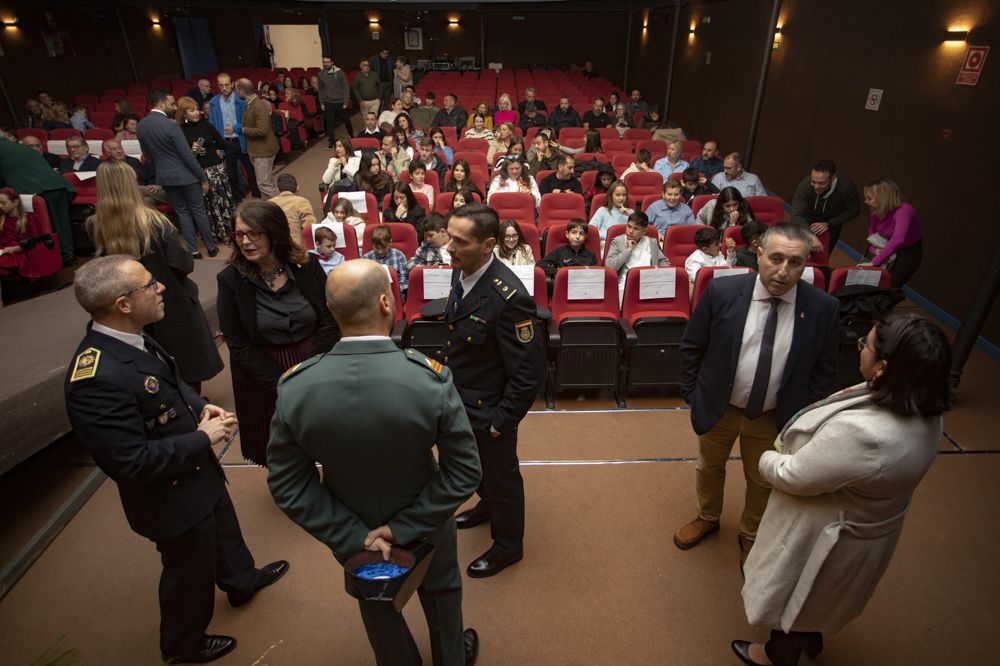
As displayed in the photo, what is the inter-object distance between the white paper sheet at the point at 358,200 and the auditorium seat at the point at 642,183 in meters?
2.97

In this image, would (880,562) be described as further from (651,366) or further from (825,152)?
(825,152)

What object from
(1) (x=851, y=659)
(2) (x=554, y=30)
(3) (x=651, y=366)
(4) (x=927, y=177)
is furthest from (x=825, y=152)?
(2) (x=554, y=30)

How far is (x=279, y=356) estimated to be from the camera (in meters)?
2.47

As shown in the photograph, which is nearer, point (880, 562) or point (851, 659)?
point (880, 562)

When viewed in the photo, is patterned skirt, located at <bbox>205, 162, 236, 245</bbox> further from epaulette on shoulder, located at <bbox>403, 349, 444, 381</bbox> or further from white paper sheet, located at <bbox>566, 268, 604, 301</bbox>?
epaulette on shoulder, located at <bbox>403, 349, 444, 381</bbox>

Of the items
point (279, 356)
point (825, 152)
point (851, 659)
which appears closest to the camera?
point (851, 659)

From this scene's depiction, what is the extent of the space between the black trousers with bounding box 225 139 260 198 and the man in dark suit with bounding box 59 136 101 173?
4.89 feet

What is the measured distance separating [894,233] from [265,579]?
491 cm

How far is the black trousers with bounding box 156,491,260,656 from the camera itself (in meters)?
1.94

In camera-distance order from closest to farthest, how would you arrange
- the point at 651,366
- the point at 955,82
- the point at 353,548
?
the point at 353,548
the point at 651,366
the point at 955,82

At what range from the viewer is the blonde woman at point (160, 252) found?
2.77m

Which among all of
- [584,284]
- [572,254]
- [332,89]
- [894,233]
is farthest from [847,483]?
[332,89]

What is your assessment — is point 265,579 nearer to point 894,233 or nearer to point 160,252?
point 160,252

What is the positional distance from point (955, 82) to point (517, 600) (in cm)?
616
